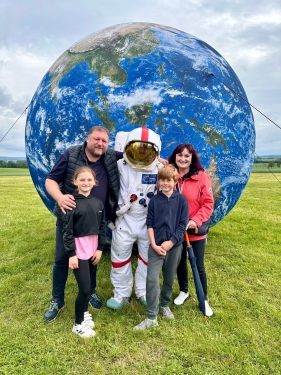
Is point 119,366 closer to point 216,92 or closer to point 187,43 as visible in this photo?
point 216,92

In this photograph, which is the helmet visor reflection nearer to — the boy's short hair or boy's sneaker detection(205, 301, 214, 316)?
the boy's short hair

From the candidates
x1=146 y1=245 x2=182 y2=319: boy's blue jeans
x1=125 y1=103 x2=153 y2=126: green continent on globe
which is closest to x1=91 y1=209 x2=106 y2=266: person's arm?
x1=146 y1=245 x2=182 y2=319: boy's blue jeans

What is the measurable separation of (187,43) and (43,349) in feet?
12.3

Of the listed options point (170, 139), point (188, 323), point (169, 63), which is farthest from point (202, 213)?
point (169, 63)

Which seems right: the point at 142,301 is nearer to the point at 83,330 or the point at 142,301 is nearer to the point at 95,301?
the point at 95,301

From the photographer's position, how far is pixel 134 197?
348 cm

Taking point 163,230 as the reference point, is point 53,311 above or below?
below

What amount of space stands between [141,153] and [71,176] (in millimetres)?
730

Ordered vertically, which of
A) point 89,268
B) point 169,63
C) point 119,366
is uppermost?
point 169,63

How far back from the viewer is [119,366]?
112 inches

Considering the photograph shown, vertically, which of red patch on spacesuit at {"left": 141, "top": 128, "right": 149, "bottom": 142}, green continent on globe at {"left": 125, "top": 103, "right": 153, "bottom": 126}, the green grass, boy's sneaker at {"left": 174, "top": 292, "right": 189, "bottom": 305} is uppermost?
green continent on globe at {"left": 125, "top": 103, "right": 153, "bottom": 126}

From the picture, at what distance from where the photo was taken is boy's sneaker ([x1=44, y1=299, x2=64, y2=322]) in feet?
11.5

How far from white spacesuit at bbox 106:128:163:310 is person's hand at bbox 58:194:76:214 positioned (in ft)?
1.97

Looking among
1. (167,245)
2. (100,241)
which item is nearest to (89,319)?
(100,241)
